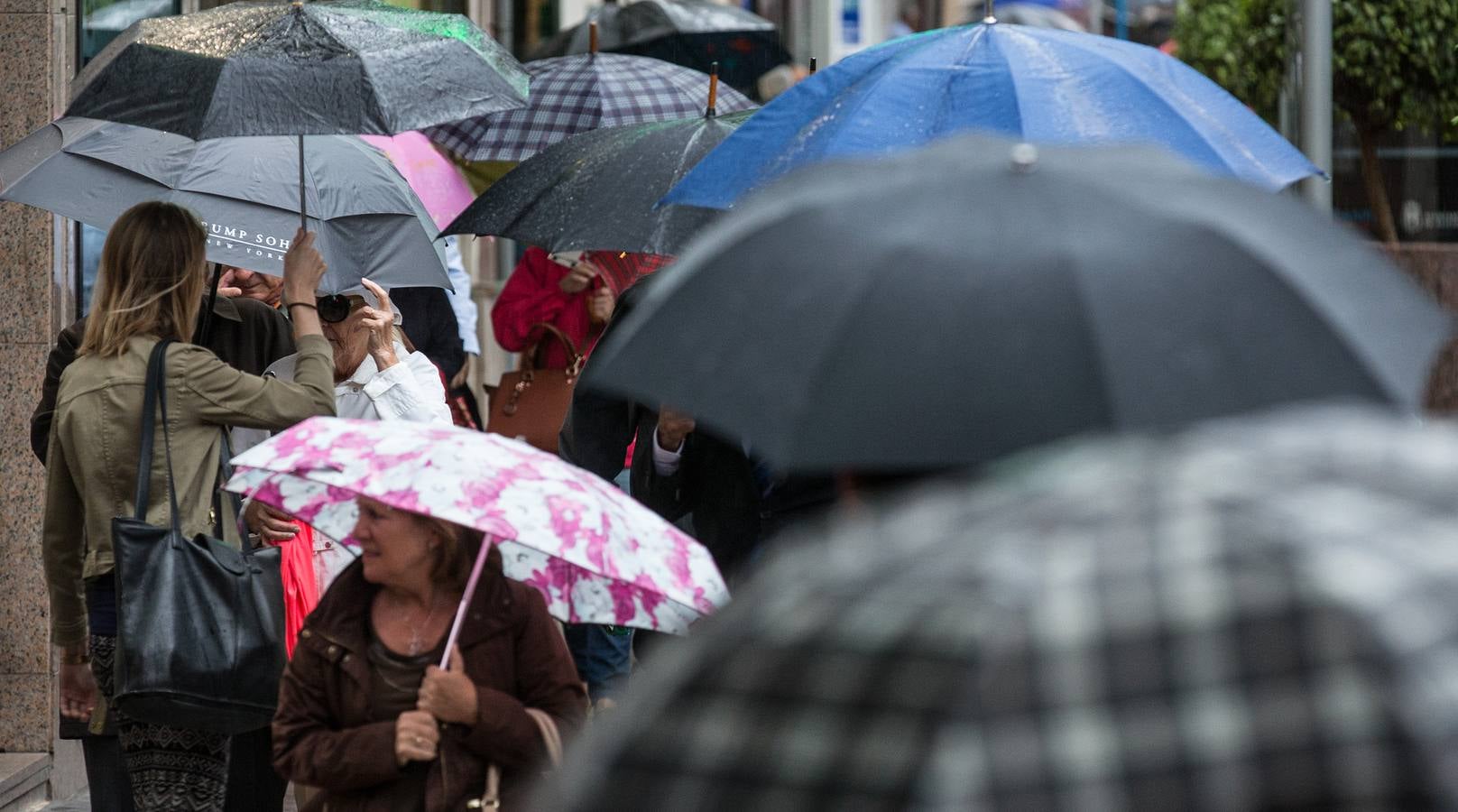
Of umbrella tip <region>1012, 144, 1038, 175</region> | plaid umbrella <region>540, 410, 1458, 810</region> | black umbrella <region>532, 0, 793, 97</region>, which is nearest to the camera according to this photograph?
plaid umbrella <region>540, 410, 1458, 810</region>

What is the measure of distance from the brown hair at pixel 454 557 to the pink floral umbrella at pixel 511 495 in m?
0.06

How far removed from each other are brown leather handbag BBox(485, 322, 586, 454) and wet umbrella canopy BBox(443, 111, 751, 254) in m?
1.42

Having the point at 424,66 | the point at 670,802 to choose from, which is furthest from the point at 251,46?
the point at 670,802

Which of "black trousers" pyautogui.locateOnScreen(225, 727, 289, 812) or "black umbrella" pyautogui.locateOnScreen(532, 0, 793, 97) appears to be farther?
"black umbrella" pyautogui.locateOnScreen(532, 0, 793, 97)

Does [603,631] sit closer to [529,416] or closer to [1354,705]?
[529,416]

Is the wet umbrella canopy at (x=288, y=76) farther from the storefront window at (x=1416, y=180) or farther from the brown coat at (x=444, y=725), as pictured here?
the storefront window at (x=1416, y=180)

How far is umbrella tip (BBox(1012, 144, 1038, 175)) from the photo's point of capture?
2875 millimetres

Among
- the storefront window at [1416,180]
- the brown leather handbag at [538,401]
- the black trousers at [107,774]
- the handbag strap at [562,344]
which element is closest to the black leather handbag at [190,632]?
the black trousers at [107,774]

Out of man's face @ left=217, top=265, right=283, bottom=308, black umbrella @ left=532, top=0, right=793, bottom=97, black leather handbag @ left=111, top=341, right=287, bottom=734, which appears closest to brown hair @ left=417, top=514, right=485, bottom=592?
black leather handbag @ left=111, top=341, right=287, bottom=734

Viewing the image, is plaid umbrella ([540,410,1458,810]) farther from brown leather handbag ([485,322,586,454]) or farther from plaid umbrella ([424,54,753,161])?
plaid umbrella ([424,54,753,161])

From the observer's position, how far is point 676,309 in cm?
301

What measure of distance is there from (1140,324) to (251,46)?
3396mm

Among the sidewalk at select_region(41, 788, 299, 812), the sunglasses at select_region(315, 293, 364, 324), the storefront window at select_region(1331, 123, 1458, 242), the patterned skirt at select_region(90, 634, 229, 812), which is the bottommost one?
the storefront window at select_region(1331, 123, 1458, 242)

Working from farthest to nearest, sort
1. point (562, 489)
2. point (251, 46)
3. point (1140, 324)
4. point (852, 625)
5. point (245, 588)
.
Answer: point (251, 46) → point (245, 588) → point (562, 489) → point (1140, 324) → point (852, 625)
